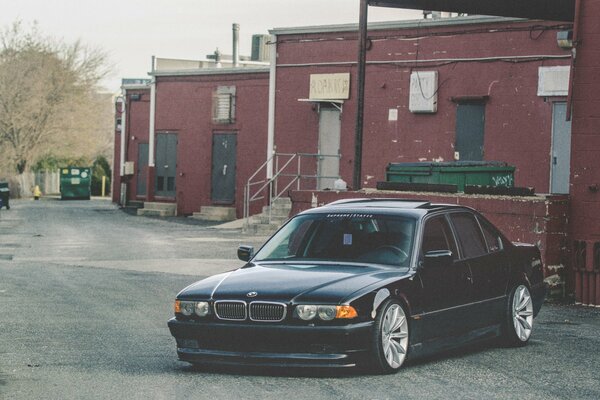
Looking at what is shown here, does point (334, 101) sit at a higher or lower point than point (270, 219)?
higher

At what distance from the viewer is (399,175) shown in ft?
86.2

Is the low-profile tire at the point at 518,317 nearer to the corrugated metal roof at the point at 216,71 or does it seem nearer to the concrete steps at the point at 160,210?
the corrugated metal roof at the point at 216,71

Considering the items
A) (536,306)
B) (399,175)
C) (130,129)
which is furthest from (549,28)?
(130,129)

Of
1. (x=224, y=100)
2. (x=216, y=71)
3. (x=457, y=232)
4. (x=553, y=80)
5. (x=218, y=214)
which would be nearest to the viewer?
(x=457, y=232)

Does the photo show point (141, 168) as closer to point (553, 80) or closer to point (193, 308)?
point (553, 80)

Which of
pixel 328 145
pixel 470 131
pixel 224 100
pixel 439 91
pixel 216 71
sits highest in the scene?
pixel 216 71

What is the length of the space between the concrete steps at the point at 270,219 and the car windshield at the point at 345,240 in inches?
810

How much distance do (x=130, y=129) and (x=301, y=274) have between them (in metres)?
41.2

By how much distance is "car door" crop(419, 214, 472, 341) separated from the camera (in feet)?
35.5

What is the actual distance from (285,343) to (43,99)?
203ft

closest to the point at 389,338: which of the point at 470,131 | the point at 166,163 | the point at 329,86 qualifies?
the point at 470,131

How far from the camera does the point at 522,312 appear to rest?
41.0 feet

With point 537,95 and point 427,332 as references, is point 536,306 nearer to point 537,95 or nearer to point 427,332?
point 427,332

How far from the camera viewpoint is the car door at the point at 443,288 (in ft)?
35.5
